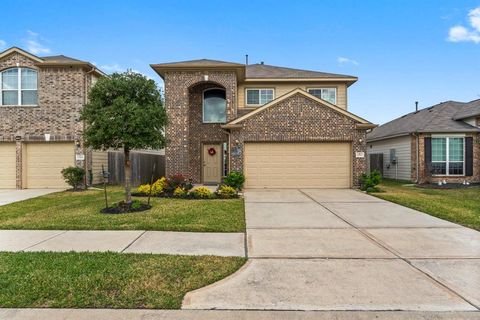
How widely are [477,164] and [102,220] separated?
18043mm

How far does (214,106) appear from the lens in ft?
56.0

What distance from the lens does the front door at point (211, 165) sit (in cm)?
1700

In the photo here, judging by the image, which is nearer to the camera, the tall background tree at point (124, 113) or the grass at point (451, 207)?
the grass at point (451, 207)

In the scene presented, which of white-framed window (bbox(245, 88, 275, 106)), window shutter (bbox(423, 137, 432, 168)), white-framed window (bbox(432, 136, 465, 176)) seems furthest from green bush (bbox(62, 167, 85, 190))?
white-framed window (bbox(432, 136, 465, 176))

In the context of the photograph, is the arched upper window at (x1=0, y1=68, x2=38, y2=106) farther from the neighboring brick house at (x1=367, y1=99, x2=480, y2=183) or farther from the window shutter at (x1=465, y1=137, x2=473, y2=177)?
the window shutter at (x1=465, y1=137, x2=473, y2=177)

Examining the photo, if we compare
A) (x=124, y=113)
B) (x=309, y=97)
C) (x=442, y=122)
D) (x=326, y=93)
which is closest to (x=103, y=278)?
(x=124, y=113)

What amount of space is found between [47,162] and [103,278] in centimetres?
1366

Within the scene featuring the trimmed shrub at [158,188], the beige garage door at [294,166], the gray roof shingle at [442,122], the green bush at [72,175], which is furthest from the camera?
the gray roof shingle at [442,122]

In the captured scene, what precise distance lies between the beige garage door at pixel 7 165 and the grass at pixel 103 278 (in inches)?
491

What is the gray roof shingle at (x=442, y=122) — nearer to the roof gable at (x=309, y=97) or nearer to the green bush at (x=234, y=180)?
the roof gable at (x=309, y=97)

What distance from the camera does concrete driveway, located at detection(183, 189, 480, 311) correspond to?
3.60m

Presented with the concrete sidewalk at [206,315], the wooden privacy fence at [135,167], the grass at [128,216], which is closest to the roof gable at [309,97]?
the grass at [128,216]

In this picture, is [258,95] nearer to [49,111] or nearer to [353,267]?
[49,111]

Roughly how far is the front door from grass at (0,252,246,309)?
39.1ft
